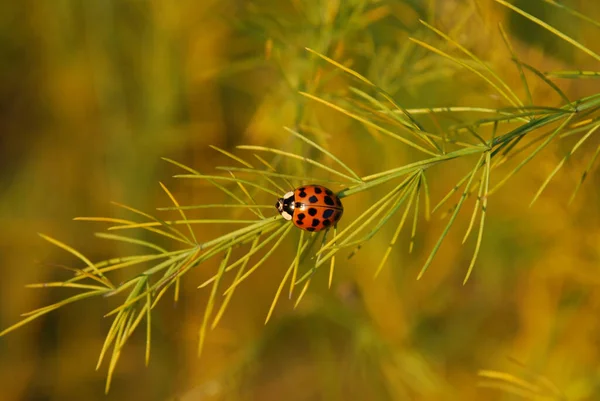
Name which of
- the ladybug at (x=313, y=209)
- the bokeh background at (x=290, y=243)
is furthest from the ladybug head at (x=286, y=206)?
the bokeh background at (x=290, y=243)

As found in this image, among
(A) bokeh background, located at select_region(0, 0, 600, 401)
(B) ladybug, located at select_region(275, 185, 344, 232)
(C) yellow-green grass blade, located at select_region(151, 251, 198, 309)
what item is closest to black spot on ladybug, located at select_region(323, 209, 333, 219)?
(B) ladybug, located at select_region(275, 185, 344, 232)

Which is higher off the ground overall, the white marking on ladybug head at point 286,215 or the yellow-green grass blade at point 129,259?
the white marking on ladybug head at point 286,215

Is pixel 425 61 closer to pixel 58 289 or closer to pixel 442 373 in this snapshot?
pixel 442 373

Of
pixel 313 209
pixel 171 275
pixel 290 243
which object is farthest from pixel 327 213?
pixel 290 243

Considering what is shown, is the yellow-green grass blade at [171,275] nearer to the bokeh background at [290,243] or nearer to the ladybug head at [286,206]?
the ladybug head at [286,206]

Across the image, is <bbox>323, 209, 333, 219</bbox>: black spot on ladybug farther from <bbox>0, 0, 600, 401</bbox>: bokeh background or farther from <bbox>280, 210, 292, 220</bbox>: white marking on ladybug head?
<bbox>0, 0, 600, 401</bbox>: bokeh background

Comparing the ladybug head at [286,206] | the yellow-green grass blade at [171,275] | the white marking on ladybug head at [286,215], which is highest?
the ladybug head at [286,206]
